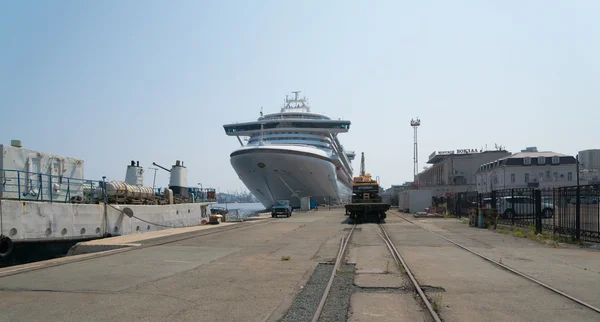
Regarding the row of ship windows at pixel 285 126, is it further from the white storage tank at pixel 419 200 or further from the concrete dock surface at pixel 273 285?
the concrete dock surface at pixel 273 285

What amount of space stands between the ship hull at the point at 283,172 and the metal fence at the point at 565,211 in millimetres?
25886

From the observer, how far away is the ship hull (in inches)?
1727

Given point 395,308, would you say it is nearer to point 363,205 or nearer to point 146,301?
point 146,301

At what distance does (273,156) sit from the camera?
4344cm

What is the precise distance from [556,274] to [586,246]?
19.4 feet

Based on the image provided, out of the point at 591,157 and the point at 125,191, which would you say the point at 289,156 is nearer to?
the point at 125,191

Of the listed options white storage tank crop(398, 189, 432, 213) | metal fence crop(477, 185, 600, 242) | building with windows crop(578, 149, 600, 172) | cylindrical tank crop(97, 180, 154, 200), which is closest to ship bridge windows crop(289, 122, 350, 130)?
white storage tank crop(398, 189, 432, 213)

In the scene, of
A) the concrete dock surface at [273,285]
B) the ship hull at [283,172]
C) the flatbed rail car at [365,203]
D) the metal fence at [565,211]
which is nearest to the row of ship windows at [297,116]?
the ship hull at [283,172]

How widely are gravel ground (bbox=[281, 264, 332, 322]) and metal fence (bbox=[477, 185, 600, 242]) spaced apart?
9573mm

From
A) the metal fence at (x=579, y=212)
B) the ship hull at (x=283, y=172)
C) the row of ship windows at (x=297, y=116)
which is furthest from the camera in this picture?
the row of ship windows at (x=297, y=116)

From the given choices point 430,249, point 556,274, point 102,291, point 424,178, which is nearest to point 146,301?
point 102,291

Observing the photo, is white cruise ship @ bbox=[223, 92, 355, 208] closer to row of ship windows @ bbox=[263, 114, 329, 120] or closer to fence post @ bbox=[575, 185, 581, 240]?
row of ship windows @ bbox=[263, 114, 329, 120]

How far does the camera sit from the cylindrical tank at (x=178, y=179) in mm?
28797

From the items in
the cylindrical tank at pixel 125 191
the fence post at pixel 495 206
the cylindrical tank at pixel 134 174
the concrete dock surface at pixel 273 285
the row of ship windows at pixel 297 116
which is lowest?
the concrete dock surface at pixel 273 285
